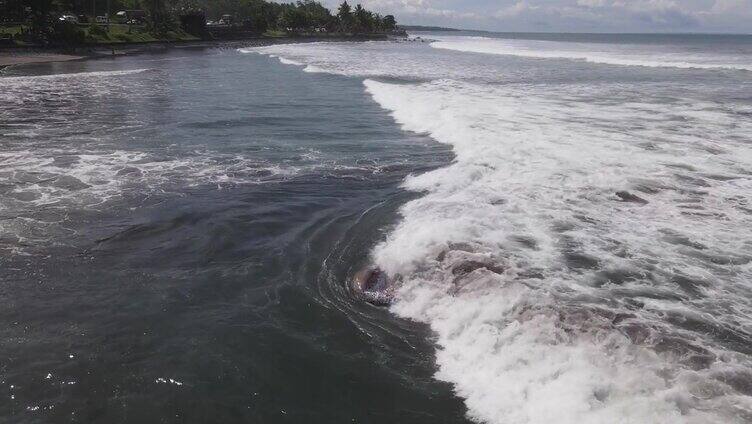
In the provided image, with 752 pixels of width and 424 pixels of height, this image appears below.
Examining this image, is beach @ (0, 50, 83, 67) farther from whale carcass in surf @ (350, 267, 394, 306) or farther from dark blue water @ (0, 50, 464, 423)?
whale carcass in surf @ (350, 267, 394, 306)

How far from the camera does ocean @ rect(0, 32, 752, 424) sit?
4977 mm

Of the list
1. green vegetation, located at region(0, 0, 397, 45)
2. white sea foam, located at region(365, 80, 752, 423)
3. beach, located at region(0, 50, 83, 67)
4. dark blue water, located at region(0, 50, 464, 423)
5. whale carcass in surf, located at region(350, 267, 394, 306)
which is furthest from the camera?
green vegetation, located at region(0, 0, 397, 45)

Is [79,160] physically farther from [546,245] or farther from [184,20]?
[184,20]

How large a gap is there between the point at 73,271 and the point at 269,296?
2.79m

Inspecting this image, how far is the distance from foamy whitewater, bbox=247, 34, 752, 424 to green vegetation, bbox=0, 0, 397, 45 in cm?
5731

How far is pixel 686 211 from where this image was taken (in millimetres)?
9375

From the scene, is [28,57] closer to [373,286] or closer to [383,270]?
[383,270]

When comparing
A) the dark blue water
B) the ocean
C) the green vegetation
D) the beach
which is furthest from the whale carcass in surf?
the green vegetation

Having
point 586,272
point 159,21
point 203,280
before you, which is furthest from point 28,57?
point 586,272

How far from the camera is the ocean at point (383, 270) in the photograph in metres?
4.98

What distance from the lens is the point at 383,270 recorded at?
741cm

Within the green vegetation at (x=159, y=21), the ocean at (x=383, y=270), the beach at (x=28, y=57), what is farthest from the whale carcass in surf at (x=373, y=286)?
the green vegetation at (x=159, y=21)

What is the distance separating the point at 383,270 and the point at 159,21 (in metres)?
89.4

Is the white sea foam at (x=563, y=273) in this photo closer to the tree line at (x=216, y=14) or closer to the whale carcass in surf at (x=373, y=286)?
the whale carcass in surf at (x=373, y=286)
